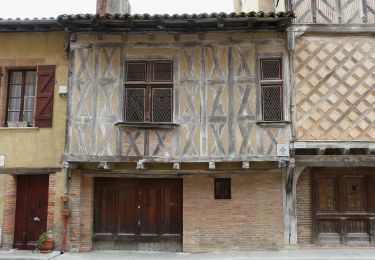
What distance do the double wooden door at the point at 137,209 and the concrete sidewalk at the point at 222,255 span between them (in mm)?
594

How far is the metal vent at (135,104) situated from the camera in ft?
35.9

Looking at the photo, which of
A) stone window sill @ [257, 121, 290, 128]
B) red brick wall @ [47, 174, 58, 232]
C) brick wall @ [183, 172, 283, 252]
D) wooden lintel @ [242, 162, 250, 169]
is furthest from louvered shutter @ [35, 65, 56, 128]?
stone window sill @ [257, 121, 290, 128]

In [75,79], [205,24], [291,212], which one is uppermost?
[205,24]

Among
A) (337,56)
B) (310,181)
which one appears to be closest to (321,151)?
(310,181)

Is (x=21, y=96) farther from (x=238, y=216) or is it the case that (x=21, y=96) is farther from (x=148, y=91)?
(x=238, y=216)

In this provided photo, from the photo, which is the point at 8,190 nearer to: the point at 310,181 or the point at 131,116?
the point at 131,116

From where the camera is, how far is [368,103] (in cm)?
1062

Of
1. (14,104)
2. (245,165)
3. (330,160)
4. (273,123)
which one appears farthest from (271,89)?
(14,104)

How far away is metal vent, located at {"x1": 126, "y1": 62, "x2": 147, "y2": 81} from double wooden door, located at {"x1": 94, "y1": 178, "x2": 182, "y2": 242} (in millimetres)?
2948

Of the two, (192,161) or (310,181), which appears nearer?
(192,161)

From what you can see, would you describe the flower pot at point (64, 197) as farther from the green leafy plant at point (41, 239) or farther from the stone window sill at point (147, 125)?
the stone window sill at point (147, 125)

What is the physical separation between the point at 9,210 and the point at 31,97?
3311mm

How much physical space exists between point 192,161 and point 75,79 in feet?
13.1

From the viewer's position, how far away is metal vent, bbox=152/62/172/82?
438 inches
